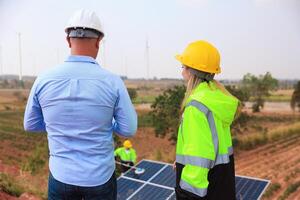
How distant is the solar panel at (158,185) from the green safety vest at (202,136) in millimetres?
1828

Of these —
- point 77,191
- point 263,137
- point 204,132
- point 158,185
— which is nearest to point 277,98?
point 263,137

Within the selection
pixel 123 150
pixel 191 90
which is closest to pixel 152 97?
pixel 123 150

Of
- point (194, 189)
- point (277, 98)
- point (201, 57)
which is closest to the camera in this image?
point (194, 189)

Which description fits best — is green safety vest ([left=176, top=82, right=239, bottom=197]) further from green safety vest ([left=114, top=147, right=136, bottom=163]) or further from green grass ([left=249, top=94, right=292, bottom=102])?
green grass ([left=249, top=94, right=292, bottom=102])

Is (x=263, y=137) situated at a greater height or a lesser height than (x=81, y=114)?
lesser

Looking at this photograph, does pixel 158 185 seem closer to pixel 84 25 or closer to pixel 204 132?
pixel 204 132

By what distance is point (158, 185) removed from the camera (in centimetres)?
371

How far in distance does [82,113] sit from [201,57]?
0.71m

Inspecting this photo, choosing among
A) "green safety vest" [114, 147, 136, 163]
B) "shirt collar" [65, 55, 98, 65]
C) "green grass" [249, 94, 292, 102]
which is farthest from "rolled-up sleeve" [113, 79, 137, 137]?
"green grass" [249, 94, 292, 102]

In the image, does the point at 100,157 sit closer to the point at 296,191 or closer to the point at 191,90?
the point at 191,90

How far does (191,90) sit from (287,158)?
5.48 meters

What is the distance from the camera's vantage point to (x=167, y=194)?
3.47 metres

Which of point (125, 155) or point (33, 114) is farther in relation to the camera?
point (125, 155)

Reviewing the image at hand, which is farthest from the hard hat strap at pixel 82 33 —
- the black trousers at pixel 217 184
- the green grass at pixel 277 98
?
the green grass at pixel 277 98
